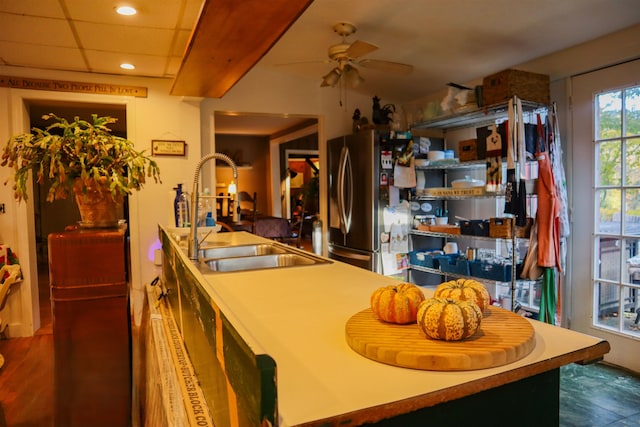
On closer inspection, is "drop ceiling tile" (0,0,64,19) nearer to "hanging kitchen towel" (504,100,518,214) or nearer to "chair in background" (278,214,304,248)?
"hanging kitchen towel" (504,100,518,214)

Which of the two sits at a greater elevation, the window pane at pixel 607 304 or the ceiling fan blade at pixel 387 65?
the ceiling fan blade at pixel 387 65

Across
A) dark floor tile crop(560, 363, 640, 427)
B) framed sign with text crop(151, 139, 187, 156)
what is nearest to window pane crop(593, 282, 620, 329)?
dark floor tile crop(560, 363, 640, 427)

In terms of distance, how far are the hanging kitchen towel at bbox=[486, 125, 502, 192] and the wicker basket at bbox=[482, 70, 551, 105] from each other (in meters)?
0.24

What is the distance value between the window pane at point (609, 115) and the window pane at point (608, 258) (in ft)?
2.55

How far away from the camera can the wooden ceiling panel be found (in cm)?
221

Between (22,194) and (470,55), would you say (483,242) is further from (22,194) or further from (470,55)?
(22,194)

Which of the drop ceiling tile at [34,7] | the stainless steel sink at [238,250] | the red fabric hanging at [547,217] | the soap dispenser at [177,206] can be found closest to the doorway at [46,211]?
the drop ceiling tile at [34,7]

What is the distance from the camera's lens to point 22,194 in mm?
2262

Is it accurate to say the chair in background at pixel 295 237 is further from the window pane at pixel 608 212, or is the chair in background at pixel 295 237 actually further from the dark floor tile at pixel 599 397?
the dark floor tile at pixel 599 397

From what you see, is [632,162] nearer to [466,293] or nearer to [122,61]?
[466,293]

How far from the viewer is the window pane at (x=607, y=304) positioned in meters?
3.21

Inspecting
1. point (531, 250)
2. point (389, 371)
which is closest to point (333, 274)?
point (389, 371)

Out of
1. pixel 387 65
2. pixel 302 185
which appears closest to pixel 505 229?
pixel 387 65

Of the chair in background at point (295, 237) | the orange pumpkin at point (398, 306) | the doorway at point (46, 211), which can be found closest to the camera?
the orange pumpkin at point (398, 306)
